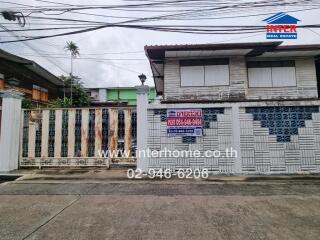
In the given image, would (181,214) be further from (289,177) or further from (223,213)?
(289,177)

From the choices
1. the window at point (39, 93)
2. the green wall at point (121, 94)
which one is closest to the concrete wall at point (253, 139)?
the window at point (39, 93)

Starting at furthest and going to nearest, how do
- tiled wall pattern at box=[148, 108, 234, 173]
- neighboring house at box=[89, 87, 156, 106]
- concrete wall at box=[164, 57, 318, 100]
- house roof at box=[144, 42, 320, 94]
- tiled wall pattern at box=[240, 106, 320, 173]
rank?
neighboring house at box=[89, 87, 156, 106]
concrete wall at box=[164, 57, 318, 100]
house roof at box=[144, 42, 320, 94]
tiled wall pattern at box=[148, 108, 234, 173]
tiled wall pattern at box=[240, 106, 320, 173]

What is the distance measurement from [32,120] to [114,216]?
18.6 ft

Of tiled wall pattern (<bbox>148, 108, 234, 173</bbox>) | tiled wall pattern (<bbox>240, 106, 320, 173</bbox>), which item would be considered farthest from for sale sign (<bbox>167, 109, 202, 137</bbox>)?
tiled wall pattern (<bbox>240, 106, 320, 173</bbox>)

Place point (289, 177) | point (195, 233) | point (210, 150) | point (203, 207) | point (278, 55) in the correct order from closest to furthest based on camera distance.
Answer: point (195, 233) < point (203, 207) < point (289, 177) < point (210, 150) < point (278, 55)

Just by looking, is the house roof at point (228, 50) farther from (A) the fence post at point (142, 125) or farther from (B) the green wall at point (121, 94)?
(B) the green wall at point (121, 94)

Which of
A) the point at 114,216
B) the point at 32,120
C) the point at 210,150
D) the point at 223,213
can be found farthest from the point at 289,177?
the point at 32,120

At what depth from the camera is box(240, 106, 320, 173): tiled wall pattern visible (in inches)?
242

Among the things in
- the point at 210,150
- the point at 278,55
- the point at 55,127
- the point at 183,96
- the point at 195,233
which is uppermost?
A: the point at 278,55

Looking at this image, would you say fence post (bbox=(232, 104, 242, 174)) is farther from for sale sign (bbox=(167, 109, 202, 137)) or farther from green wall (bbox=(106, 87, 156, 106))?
green wall (bbox=(106, 87, 156, 106))

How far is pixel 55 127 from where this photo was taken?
7180mm

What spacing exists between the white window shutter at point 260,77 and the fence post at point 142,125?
6116 mm

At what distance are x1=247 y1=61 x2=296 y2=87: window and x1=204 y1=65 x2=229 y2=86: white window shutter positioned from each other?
1.35 meters

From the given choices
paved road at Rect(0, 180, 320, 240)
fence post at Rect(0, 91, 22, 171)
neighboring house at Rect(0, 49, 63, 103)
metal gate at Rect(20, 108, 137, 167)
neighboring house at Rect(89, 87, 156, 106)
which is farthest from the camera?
neighboring house at Rect(89, 87, 156, 106)
